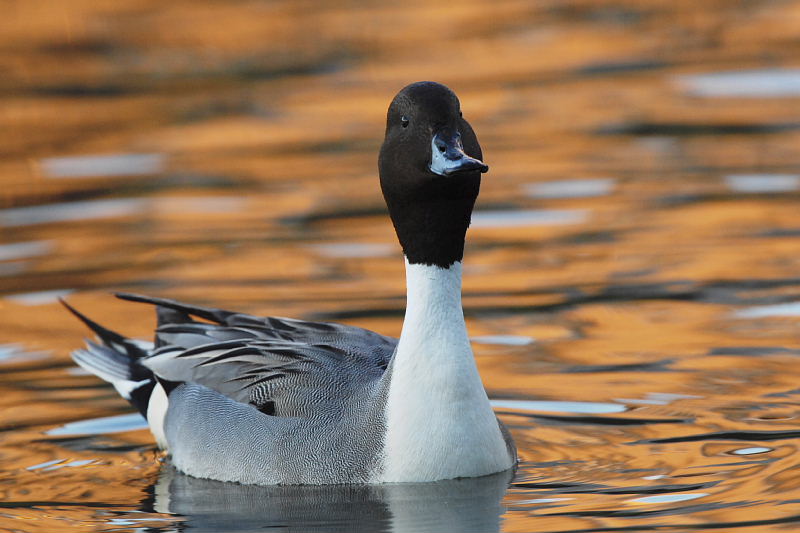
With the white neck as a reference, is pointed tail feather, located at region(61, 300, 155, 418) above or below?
below

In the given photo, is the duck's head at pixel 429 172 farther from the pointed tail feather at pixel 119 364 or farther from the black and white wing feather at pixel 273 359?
the pointed tail feather at pixel 119 364

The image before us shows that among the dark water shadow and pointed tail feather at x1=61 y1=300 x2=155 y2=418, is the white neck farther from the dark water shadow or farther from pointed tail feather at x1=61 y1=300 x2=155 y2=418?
pointed tail feather at x1=61 y1=300 x2=155 y2=418

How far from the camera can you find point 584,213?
11.4 m

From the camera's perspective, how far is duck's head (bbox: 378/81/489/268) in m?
6.07

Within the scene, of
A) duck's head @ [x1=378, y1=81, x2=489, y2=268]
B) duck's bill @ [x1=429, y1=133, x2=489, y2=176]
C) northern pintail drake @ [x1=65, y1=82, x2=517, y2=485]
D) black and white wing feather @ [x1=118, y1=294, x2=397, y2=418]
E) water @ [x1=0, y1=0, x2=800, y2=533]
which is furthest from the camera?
black and white wing feather @ [x1=118, y1=294, x2=397, y2=418]

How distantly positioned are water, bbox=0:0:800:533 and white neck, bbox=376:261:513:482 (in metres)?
0.12

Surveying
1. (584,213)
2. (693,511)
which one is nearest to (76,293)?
(584,213)

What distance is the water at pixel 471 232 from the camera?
6570 mm

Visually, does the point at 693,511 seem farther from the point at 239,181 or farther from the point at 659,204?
the point at 239,181

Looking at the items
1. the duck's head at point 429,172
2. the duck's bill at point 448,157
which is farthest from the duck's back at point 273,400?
the duck's bill at point 448,157

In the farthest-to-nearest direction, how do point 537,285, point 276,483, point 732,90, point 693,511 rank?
point 732,90 → point 537,285 → point 276,483 → point 693,511

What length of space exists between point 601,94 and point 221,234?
205 inches

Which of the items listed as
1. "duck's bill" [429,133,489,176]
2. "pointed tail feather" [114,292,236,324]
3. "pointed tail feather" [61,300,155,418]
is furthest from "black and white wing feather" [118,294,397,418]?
"duck's bill" [429,133,489,176]

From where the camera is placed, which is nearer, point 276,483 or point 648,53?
point 276,483
